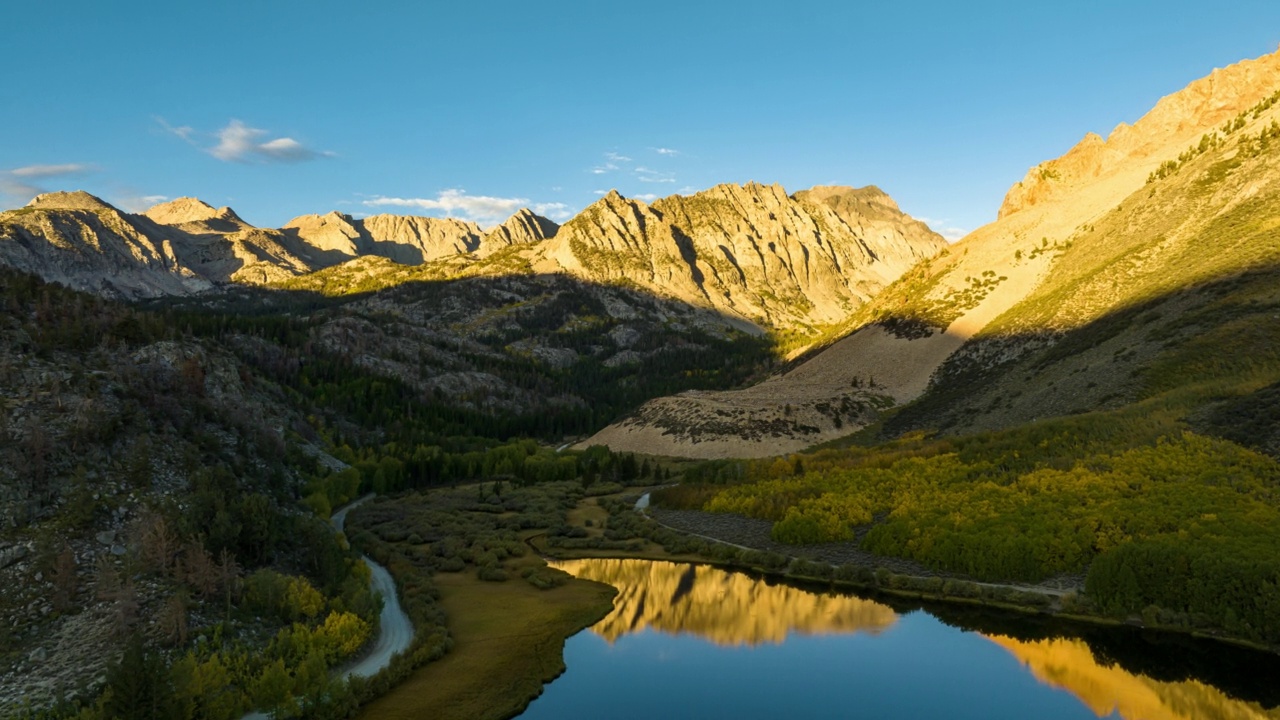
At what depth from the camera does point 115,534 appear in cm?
4278

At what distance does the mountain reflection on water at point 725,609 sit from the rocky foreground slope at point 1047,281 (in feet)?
160

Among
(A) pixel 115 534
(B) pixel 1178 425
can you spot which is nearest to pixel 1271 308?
(B) pixel 1178 425

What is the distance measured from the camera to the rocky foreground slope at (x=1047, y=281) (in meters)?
101

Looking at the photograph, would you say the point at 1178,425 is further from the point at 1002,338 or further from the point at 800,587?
the point at 1002,338

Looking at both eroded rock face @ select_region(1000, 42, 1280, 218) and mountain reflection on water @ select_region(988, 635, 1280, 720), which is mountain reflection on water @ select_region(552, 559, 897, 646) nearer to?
mountain reflection on water @ select_region(988, 635, 1280, 720)

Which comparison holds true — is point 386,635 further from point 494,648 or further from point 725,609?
point 725,609

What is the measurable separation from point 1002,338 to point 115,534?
12240 cm

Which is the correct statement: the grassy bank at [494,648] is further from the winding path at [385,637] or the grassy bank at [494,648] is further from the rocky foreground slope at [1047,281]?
the rocky foreground slope at [1047,281]

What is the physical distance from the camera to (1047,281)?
5221 inches

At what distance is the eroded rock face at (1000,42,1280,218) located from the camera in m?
154

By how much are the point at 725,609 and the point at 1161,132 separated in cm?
17248

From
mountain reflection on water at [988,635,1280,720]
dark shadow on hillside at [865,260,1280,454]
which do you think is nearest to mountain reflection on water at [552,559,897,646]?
mountain reflection on water at [988,635,1280,720]

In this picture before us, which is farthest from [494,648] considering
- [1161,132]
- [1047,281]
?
[1161,132]

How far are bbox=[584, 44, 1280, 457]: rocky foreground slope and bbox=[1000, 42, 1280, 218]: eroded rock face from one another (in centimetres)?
40
